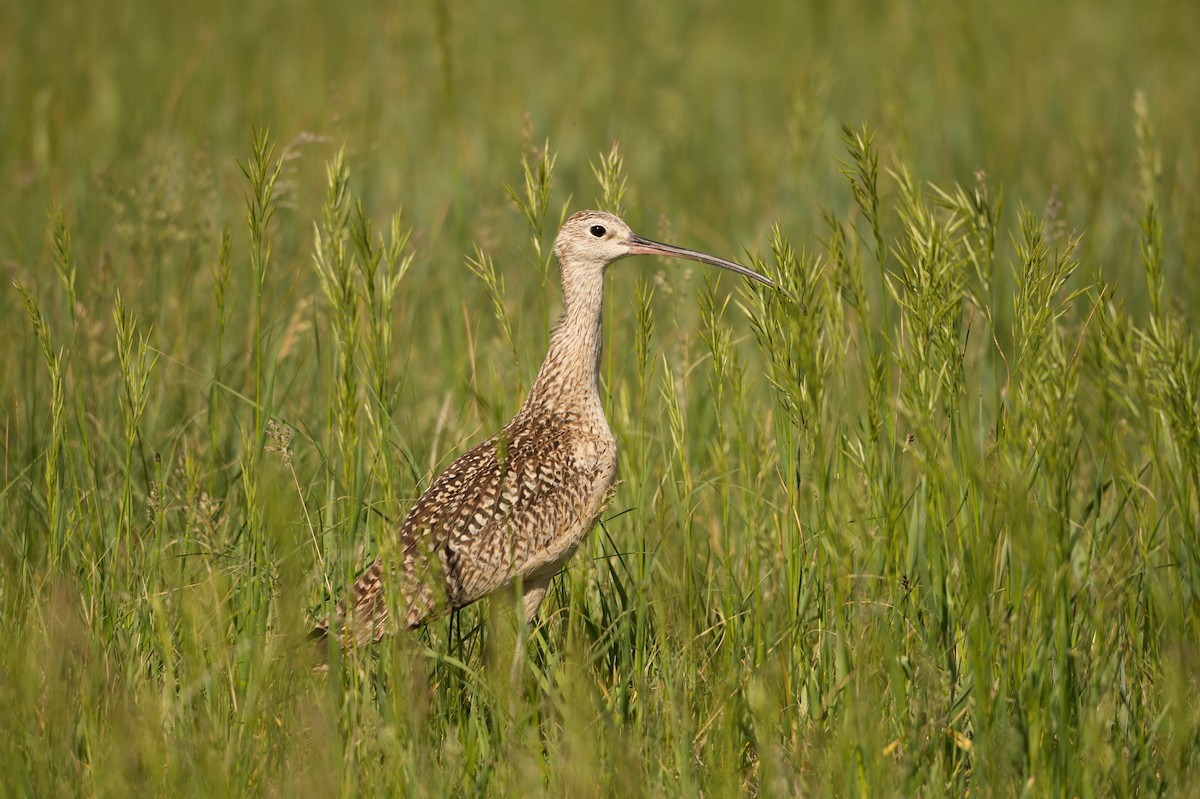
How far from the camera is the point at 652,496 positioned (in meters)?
5.25

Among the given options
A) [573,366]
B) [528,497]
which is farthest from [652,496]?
[528,497]

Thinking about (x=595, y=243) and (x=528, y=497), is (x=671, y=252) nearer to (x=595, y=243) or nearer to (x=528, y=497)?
(x=595, y=243)

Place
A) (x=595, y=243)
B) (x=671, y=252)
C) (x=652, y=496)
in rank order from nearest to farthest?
(x=671, y=252)
(x=595, y=243)
(x=652, y=496)

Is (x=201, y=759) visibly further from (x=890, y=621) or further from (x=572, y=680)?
(x=890, y=621)

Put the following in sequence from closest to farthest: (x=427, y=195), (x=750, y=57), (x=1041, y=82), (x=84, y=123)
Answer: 1. (x=427, y=195)
2. (x=84, y=123)
3. (x=1041, y=82)
4. (x=750, y=57)

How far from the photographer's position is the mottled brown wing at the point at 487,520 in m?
4.13

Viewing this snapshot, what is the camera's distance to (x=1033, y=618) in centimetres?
352

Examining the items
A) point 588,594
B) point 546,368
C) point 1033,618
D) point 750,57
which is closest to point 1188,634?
point 1033,618

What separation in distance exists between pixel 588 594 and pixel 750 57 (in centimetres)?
732

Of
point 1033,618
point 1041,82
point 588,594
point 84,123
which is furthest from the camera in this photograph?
point 1041,82

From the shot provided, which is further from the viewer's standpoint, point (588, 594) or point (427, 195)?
point (427, 195)

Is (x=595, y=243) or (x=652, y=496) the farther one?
(x=652, y=496)

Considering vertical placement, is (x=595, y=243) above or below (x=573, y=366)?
above

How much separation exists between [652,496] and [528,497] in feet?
3.22
